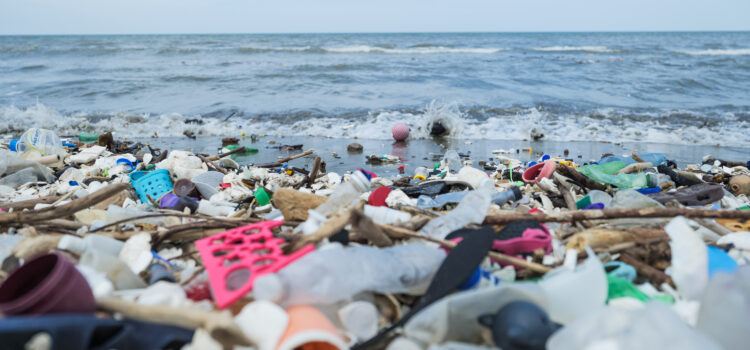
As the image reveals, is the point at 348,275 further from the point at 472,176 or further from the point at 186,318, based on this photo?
the point at 472,176

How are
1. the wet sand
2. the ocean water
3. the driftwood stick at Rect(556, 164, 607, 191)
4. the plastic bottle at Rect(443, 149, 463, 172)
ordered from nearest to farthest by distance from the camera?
the driftwood stick at Rect(556, 164, 607, 191) → the plastic bottle at Rect(443, 149, 463, 172) → the wet sand → the ocean water

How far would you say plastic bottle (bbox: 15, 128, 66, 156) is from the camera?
475 centimetres

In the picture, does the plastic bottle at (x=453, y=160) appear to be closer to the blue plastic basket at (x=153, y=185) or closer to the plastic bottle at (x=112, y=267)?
the blue plastic basket at (x=153, y=185)

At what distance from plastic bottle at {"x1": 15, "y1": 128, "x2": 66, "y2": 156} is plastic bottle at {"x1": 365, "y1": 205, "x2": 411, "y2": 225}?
4.22 metres

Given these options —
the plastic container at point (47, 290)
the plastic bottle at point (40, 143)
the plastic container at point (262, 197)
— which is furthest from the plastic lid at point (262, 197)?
the plastic bottle at point (40, 143)

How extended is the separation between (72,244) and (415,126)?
642cm

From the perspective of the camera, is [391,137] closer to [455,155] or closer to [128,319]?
[455,155]

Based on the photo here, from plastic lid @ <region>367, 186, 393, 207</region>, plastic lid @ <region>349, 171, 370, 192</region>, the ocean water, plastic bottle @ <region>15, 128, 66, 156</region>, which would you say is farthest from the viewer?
the ocean water

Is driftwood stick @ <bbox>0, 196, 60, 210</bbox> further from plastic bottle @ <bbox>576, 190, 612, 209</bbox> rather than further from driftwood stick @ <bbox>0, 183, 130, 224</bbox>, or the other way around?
plastic bottle @ <bbox>576, 190, 612, 209</bbox>

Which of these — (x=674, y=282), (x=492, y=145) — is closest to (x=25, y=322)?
(x=674, y=282)

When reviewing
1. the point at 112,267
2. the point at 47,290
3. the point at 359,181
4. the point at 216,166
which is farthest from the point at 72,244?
the point at 216,166

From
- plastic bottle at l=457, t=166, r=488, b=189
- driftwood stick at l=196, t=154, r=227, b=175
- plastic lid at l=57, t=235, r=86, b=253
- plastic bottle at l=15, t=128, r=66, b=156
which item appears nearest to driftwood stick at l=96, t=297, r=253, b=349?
plastic lid at l=57, t=235, r=86, b=253

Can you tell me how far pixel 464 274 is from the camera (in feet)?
4.43

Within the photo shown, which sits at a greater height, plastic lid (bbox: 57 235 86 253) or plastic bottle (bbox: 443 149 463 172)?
plastic lid (bbox: 57 235 86 253)
